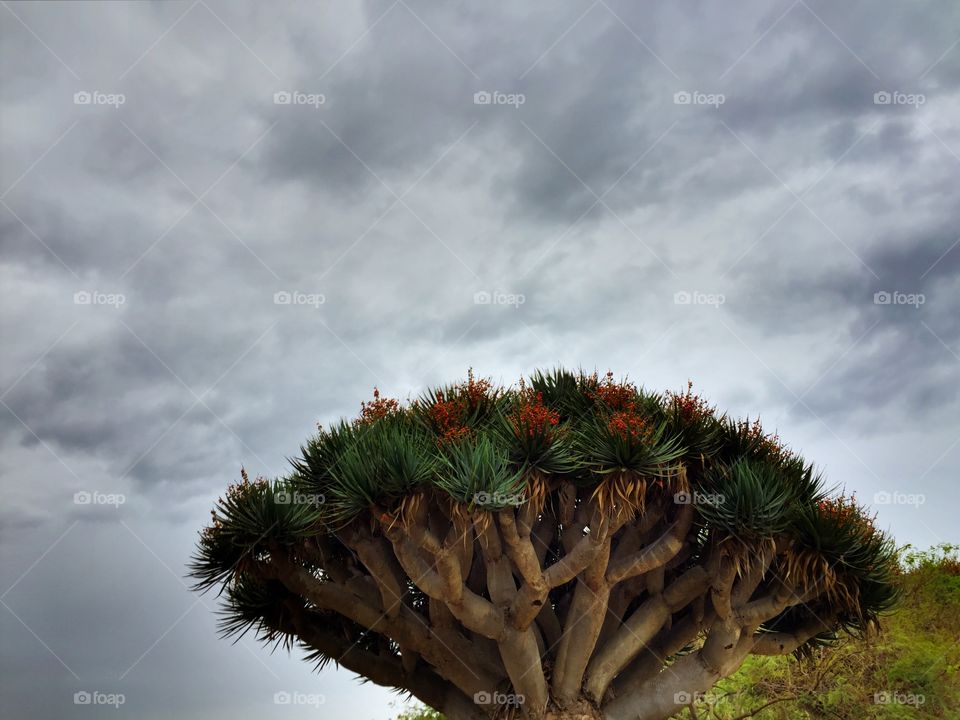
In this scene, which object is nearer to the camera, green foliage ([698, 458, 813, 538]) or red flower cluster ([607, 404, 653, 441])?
red flower cluster ([607, 404, 653, 441])

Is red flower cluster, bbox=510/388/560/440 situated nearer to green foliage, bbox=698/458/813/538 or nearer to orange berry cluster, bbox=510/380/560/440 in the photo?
orange berry cluster, bbox=510/380/560/440

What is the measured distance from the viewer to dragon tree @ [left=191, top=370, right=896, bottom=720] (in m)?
9.38

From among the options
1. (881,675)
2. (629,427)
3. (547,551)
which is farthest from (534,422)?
(881,675)

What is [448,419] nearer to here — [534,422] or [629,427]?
[534,422]

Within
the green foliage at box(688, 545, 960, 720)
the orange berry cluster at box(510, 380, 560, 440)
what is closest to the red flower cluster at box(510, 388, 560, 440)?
the orange berry cluster at box(510, 380, 560, 440)

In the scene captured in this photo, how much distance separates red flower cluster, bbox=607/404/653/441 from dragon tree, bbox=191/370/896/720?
4 centimetres

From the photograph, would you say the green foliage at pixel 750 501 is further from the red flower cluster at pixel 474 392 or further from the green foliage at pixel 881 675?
the green foliage at pixel 881 675

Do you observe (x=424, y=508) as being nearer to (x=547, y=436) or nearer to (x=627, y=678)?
(x=547, y=436)

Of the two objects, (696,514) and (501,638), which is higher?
(696,514)

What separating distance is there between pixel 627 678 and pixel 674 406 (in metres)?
3.76

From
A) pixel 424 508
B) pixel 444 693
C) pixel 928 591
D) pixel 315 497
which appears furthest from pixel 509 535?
pixel 928 591

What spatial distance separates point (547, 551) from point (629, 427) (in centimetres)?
242

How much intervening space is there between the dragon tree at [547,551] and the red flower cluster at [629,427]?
0.04m

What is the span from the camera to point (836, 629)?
11383 millimetres
